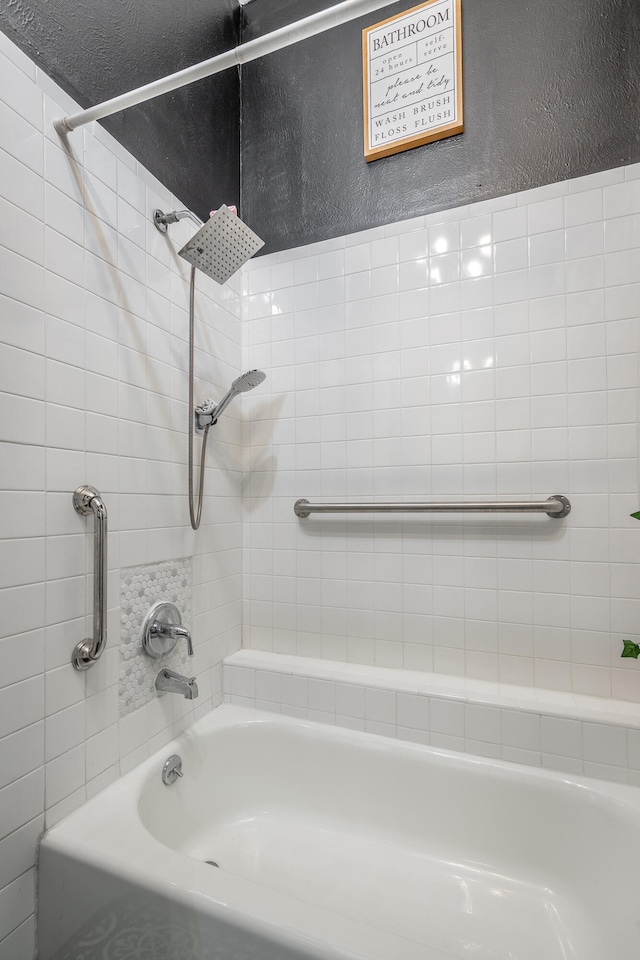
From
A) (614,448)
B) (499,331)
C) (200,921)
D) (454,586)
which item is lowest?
(200,921)

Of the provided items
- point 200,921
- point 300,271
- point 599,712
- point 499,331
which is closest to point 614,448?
point 499,331

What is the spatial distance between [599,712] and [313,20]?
1.70 metres

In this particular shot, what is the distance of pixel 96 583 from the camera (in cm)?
114

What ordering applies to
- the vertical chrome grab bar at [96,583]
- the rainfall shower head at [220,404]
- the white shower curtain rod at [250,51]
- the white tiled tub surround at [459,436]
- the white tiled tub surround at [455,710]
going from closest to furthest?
the white shower curtain rod at [250,51], the vertical chrome grab bar at [96,583], the white tiled tub surround at [455,710], the white tiled tub surround at [459,436], the rainfall shower head at [220,404]

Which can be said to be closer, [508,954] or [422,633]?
[508,954]

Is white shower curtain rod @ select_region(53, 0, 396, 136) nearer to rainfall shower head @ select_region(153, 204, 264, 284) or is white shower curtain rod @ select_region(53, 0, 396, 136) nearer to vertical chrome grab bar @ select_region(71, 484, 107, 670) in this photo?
rainfall shower head @ select_region(153, 204, 264, 284)

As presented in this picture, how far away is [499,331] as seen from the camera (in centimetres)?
151

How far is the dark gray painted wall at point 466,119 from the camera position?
144 cm

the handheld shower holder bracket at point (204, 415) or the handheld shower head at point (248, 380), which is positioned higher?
the handheld shower head at point (248, 380)

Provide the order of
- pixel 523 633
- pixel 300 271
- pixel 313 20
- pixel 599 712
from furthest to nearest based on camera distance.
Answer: pixel 300 271 < pixel 523 633 < pixel 599 712 < pixel 313 20

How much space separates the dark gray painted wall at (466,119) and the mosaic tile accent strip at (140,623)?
50.9 inches

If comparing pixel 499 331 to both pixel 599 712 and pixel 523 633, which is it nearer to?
pixel 523 633

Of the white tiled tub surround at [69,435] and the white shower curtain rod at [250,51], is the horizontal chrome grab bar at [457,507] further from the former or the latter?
the white shower curtain rod at [250,51]

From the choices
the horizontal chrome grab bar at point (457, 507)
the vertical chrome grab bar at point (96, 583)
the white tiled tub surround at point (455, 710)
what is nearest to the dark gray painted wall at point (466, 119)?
the horizontal chrome grab bar at point (457, 507)
